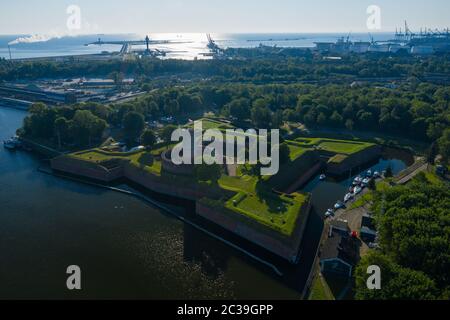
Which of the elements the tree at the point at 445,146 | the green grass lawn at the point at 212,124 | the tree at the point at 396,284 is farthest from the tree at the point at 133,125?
the tree at the point at 396,284

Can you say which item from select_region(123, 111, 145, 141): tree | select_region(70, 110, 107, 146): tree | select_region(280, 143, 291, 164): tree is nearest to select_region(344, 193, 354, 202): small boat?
select_region(280, 143, 291, 164): tree

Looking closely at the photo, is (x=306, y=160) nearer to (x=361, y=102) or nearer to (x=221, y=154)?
(x=221, y=154)

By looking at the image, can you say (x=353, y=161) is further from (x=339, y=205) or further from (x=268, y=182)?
(x=268, y=182)

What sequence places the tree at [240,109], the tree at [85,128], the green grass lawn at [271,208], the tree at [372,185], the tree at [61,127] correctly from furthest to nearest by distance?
the tree at [240,109] < the tree at [61,127] < the tree at [85,128] < the tree at [372,185] < the green grass lawn at [271,208]

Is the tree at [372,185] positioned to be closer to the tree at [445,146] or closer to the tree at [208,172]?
the tree at [445,146]

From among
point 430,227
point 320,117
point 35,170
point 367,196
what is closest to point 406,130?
point 320,117

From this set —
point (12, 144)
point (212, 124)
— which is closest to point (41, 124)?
point (12, 144)

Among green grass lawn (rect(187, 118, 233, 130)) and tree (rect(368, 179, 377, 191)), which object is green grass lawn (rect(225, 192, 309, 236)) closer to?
tree (rect(368, 179, 377, 191))

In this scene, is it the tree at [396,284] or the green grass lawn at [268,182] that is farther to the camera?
the green grass lawn at [268,182]
